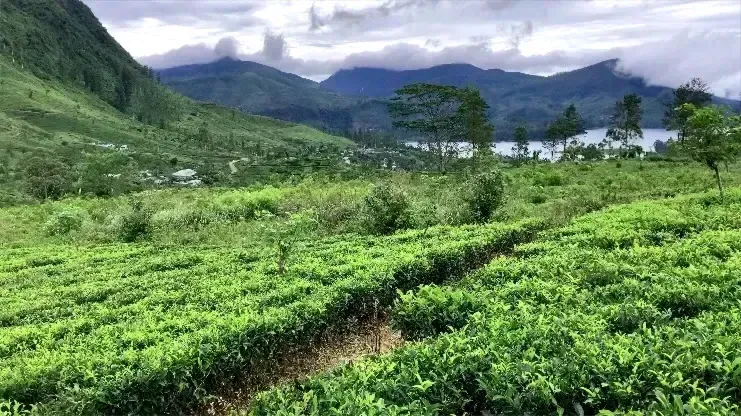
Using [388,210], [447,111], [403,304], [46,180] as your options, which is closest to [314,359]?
[403,304]

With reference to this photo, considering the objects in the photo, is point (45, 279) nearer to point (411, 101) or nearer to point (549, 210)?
point (549, 210)

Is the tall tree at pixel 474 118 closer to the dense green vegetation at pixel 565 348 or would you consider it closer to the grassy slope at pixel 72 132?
the dense green vegetation at pixel 565 348

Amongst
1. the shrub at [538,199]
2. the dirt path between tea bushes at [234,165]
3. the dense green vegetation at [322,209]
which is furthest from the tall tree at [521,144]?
the shrub at [538,199]

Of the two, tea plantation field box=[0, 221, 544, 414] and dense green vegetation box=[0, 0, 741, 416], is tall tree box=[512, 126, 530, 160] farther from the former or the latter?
tea plantation field box=[0, 221, 544, 414]

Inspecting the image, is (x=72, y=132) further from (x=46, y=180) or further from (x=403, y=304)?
(x=403, y=304)

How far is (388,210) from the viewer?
23.7 m

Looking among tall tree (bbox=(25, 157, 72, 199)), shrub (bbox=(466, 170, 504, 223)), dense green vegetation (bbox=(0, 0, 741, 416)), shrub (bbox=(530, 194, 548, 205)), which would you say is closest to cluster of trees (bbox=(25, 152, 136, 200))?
tall tree (bbox=(25, 157, 72, 199))

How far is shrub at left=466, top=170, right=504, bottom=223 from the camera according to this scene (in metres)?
24.1

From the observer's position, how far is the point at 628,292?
9.24 m

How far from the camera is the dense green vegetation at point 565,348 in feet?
19.1

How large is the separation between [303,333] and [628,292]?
5.96 metres

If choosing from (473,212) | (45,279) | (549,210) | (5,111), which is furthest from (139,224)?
(5,111)

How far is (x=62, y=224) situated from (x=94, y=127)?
103419mm

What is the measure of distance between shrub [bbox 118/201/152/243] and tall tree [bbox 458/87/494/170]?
126 feet
